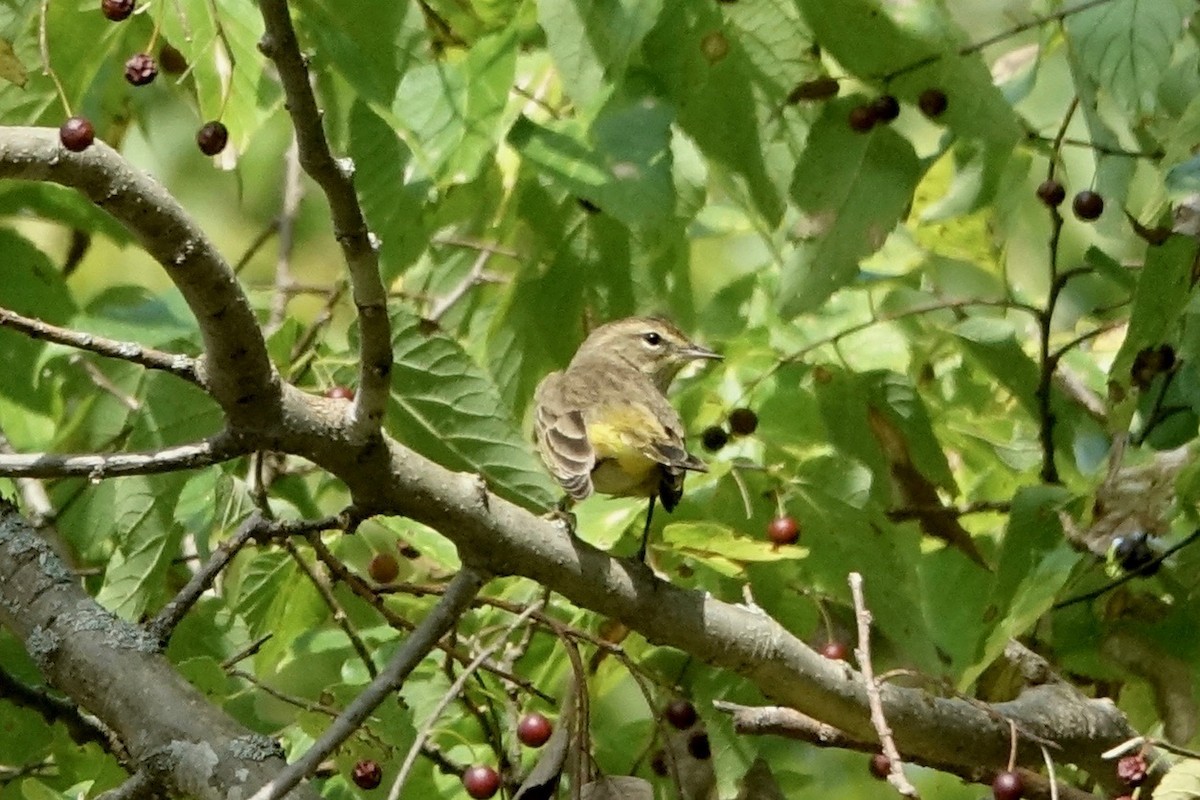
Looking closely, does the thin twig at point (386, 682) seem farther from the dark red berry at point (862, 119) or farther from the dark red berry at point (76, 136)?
the dark red berry at point (862, 119)

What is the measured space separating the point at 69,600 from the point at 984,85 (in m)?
1.79

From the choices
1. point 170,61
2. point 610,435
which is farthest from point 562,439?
point 170,61

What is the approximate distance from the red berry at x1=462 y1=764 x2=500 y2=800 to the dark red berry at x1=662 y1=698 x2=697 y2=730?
0.50 metres

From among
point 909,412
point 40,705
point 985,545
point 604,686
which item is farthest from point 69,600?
point 985,545

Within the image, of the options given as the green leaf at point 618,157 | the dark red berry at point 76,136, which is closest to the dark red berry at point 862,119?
the green leaf at point 618,157

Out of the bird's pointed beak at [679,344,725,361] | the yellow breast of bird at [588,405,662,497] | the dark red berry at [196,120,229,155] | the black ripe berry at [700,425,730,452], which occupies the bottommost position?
the yellow breast of bird at [588,405,662,497]

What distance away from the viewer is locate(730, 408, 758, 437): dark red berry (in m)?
3.53

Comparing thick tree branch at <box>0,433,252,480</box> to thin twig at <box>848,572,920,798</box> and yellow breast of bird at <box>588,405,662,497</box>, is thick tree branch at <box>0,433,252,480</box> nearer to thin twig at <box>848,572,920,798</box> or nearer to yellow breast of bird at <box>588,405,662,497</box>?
thin twig at <box>848,572,920,798</box>

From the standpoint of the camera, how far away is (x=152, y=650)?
101 inches

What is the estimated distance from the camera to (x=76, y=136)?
1.92 metres

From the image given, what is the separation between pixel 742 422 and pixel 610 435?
331 millimetres

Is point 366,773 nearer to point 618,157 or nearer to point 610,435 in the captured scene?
point 610,435

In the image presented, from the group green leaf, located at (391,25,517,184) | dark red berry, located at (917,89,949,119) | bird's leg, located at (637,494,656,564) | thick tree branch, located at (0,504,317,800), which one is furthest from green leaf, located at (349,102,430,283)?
A: dark red berry, located at (917,89,949,119)

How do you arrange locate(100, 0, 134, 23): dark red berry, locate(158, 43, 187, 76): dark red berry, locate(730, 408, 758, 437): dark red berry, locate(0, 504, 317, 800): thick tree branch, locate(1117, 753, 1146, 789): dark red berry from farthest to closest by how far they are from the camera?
locate(158, 43, 187, 76): dark red berry, locate(730, 408, 758, 437): dark red berry, locate(1117, 753, 1146, 789): dark red berry, locate(100, 0, 134, 23): dark red berry, locate(0, 504, 317, 800): thick tree branch
